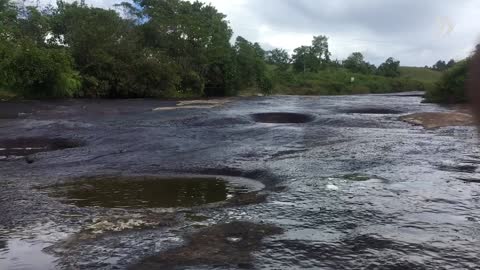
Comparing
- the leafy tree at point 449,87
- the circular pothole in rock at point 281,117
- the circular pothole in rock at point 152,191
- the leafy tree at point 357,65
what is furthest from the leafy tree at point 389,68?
the circular pothole in rock at point 152,191

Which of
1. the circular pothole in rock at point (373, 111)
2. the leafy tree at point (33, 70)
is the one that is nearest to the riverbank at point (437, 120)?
the circular pothole in rock at point (373, 111)

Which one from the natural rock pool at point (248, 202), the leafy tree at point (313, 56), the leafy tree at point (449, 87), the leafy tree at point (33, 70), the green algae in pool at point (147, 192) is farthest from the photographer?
the leafy tree at point (313, 56)

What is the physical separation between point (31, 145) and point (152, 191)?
658cm

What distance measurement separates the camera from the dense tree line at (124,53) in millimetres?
30672

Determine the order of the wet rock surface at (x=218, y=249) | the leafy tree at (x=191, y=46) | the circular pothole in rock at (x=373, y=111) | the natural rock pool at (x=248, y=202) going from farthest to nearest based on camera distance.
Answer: the leafy tree at (x=191, y=46) < the circular pothole in rock at (x=373, y=111) < the natural rock pool at (x=248, y=202) < the wet rock surface at (x=218, y=249)

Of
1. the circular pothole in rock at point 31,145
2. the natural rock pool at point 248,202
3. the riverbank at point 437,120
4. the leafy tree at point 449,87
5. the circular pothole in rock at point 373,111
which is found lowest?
the circular pothole in rock at point 31,145

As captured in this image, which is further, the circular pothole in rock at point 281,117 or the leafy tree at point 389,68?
the leafy tree at point 389,68

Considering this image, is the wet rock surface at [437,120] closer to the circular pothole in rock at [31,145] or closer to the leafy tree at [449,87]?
the circular pothole in rock at [31,145]

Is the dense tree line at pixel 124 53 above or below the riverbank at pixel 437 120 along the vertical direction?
above

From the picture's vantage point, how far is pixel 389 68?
108m

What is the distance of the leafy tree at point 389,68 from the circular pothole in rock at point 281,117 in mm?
89958

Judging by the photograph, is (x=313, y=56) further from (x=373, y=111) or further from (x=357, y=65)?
(x=373, y=111)

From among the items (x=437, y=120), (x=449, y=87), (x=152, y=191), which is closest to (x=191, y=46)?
(x=449, y=87)

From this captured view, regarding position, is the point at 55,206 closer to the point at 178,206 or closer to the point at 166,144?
the point at 178,206
